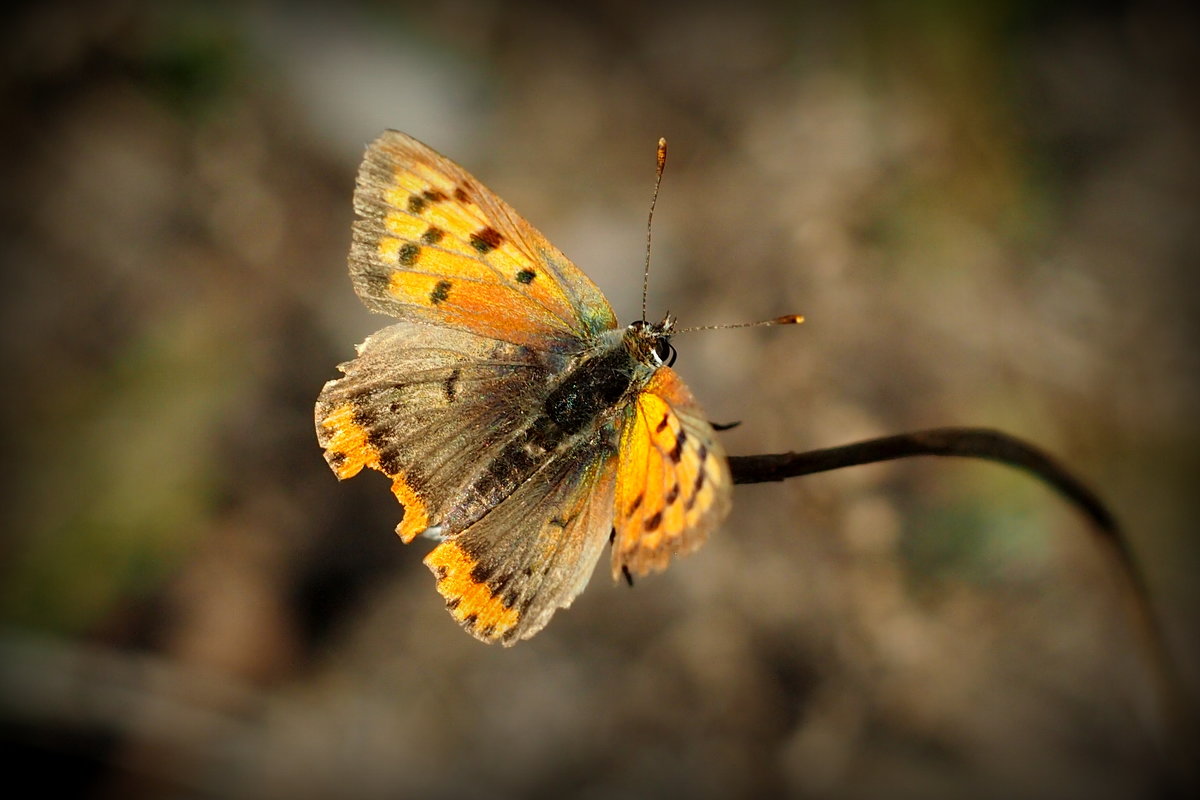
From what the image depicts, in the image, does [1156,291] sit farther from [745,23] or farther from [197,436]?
[197,436]

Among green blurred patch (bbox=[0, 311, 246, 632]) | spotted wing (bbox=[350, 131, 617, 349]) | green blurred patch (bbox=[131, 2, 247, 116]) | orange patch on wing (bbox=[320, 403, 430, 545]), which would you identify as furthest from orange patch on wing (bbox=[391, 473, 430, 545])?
green blurred patch (bbox=[131, 2, 247, 116])

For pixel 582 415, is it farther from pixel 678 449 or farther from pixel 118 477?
pixel 118 477

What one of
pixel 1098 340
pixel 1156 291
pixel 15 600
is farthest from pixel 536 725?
pixel 1156 291

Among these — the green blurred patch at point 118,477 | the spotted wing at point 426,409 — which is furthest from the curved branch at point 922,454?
the green blurred patch at point 118,477

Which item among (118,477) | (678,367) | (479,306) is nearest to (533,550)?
(479,306)

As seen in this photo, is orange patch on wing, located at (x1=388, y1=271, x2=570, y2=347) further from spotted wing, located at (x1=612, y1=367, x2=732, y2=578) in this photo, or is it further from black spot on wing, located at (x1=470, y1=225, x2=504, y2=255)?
spotted wing, located at (x1=612, y1=367, x2=732, y2=578)
